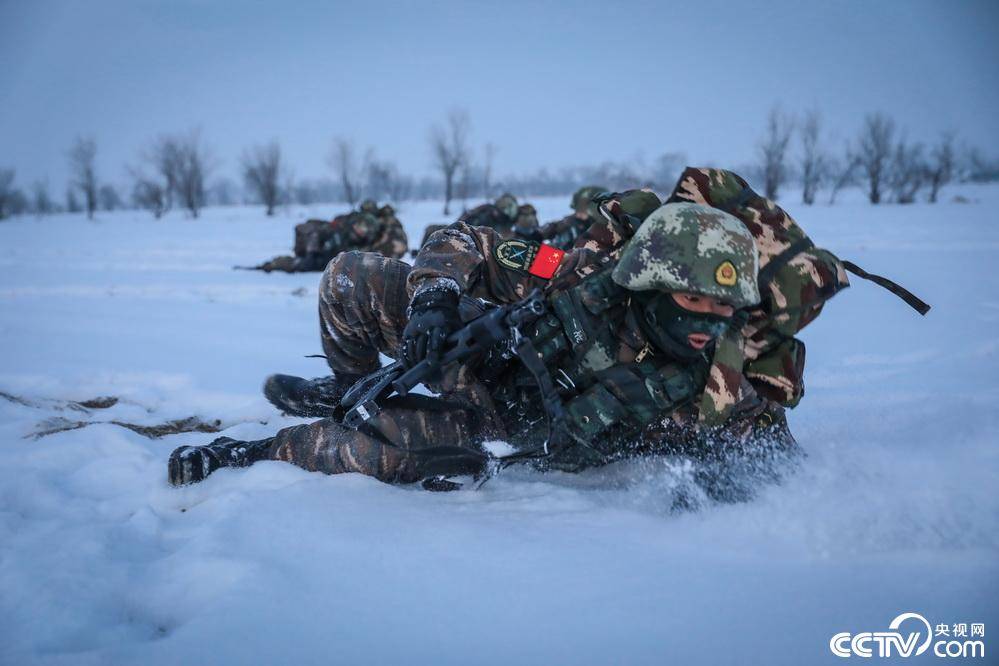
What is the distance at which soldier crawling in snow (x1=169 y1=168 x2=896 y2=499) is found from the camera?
1.63m

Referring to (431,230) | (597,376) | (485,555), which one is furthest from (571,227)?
(485,555)

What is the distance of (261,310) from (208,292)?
165cm

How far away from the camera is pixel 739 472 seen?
1651 mm

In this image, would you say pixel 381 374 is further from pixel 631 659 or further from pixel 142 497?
pixel 631 659

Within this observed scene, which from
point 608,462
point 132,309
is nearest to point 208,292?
point 132,309

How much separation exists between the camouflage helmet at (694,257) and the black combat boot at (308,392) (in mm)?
1281

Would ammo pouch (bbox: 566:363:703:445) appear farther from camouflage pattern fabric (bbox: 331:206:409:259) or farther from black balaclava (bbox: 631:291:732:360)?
camouflage pattern fabric (bbox: 331:206:409:259)

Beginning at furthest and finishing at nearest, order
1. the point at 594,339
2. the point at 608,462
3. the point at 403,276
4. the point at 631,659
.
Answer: the point at 403,276, the point at 608,462, the point at 594,339, the point at 631,659

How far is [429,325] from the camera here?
5.54 ft

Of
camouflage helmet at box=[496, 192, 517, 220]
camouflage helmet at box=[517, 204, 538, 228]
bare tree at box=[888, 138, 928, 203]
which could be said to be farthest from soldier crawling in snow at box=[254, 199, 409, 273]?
bare tree at box=[888, 138, 928, 203]

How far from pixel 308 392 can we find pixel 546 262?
1.15 metres

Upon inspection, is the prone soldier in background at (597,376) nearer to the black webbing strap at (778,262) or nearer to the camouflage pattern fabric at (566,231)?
the black webbing strap at (778,262)

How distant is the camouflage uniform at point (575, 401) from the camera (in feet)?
5.57

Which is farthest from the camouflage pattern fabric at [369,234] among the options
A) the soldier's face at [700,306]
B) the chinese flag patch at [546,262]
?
the soldier's face at [700,306]
